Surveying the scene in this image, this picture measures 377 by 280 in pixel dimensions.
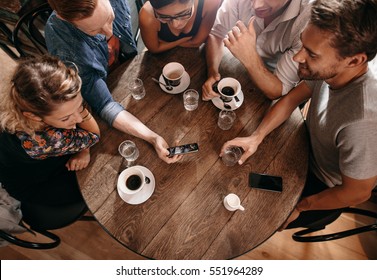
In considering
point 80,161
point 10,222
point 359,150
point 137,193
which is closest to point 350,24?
point 359,150

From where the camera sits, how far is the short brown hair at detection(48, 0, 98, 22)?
4.58ft

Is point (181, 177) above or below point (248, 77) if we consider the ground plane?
below

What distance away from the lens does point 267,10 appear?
170cm

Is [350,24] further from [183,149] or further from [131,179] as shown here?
[131,179]

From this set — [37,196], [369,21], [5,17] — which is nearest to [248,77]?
[369,21]

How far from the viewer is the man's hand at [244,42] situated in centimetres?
166

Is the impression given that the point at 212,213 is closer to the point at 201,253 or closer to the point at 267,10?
the point at 201,253

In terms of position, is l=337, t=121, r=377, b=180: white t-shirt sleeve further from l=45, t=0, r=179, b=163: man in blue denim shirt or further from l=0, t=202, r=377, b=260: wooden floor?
l=0, t=202, r=377, b=260: wooden floor

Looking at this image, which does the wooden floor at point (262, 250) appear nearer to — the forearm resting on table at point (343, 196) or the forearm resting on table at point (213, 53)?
the forearm resting on table at point (343, 196)

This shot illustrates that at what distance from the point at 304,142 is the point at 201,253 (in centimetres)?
82

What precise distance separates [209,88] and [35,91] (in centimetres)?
91

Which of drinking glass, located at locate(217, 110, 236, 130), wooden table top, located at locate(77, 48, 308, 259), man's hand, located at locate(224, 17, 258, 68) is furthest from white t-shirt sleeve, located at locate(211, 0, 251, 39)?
drinking glass, located at locate(217, 110, 236, 130)

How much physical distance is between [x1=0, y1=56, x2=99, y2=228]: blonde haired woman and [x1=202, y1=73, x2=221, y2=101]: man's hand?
25.6 inches

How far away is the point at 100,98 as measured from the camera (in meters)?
1.63
